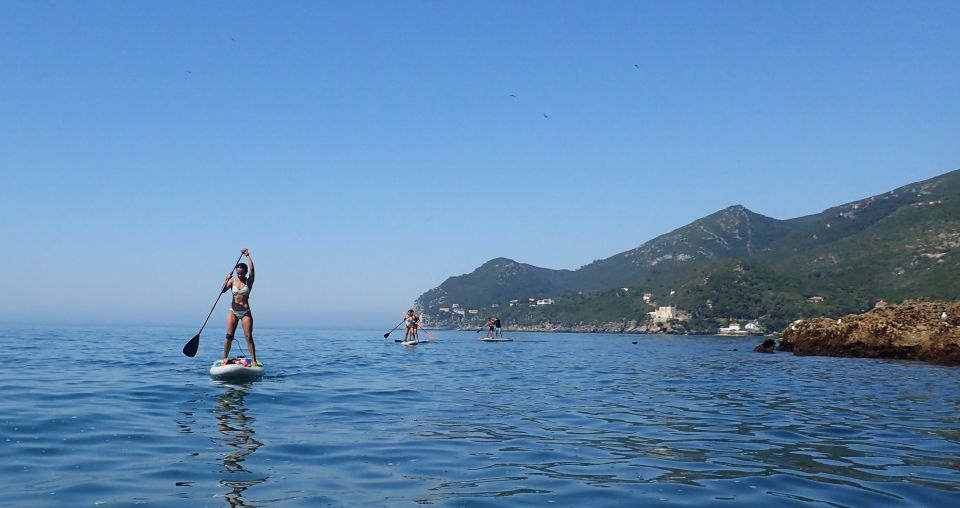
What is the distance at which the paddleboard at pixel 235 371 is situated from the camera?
19.7m

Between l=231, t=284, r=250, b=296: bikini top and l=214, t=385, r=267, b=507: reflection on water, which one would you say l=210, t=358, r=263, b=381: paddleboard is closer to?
l=231, t=284, r=250, b=296: bikini top

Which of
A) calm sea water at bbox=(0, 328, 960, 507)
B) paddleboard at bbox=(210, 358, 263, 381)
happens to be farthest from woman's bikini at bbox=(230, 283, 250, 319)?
calm sea water at bbox=(0, 328, 960, 507)

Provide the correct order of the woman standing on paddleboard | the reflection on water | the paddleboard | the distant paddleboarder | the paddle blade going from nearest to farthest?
the reflection on water < the paddleboard < the woman standing on paddleboard < the paddle blade < the distant paddleboarder

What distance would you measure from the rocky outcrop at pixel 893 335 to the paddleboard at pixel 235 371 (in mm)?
40875

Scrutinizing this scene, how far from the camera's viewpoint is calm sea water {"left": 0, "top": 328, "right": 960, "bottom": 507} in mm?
7852

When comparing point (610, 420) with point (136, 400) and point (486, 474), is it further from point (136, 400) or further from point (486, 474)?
point (136, 400)

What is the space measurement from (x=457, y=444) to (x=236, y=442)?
3.61m

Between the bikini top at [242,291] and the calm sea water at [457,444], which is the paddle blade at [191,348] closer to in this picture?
the calm sea water at [457,444]

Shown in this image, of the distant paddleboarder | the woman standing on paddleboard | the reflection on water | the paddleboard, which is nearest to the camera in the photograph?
the reflection on water

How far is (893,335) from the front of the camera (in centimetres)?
4853

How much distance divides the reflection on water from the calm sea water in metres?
0.05

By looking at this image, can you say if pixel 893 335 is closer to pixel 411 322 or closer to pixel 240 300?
pixel 411 322

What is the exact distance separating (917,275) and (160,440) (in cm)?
20131

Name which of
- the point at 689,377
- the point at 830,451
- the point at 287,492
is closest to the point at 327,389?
the point at 287,492
